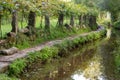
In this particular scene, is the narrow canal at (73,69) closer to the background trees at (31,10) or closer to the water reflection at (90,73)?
the water reflection at (90,73)

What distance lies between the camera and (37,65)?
16438mm

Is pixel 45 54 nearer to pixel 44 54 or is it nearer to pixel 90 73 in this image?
pixel 44 54

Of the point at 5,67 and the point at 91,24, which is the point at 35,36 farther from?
the point at 91,24

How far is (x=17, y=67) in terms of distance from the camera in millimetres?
13727

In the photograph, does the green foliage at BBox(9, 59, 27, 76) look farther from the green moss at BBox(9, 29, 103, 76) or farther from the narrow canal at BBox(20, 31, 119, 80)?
the narrow canal at BBox(20, 31, 119, 80)

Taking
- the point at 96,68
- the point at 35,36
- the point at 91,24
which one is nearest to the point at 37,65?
the point at 96,68

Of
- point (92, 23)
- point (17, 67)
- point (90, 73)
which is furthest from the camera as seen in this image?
point (92, 23)

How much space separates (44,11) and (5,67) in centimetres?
1006

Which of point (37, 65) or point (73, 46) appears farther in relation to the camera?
point (73, 46)

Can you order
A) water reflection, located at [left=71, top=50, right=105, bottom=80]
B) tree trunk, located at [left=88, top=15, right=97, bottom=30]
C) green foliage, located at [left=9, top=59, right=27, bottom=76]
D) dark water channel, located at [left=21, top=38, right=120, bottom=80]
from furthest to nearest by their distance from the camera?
tree trunk, located at [left=88, top=15, right=97, bottom=30] < water reflection, located at [left=71, top=50, right=105, bottom=80] < dark water channel, located at [left=21, top=38, right=120, bottom=80] < green foliage, located at [left=9, top=59, right=27, bottom=76]

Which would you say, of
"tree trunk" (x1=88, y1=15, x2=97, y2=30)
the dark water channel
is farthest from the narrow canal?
"tree trunk" (x1=88, y1=15, x2=97, y2=30)

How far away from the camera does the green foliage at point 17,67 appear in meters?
13.4

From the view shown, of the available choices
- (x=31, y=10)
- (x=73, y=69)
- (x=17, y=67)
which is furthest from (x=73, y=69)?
(x=31, y=10)

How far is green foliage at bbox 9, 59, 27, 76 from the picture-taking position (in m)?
13.4
